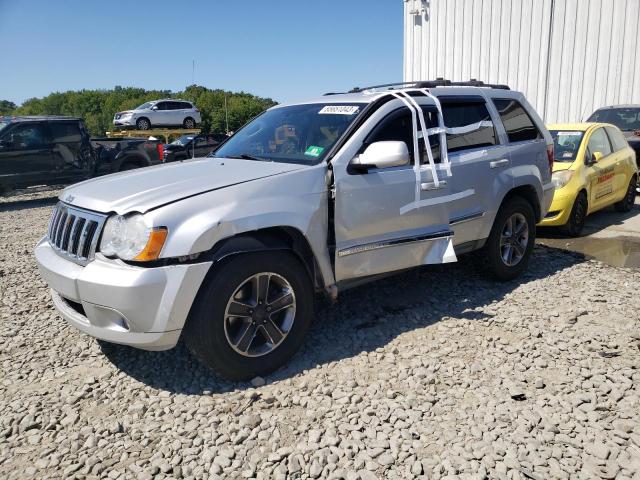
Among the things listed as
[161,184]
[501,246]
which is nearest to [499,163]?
[501,246]

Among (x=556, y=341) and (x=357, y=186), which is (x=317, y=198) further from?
(x=556, y=341)

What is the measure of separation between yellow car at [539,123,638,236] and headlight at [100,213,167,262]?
5.48m

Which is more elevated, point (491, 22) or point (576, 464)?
point (491, 22)

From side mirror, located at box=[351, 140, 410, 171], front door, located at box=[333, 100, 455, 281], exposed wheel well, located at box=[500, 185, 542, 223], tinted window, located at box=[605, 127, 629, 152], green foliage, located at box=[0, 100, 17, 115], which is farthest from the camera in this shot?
green foliage, located at box=[0, 100, 17, 115]

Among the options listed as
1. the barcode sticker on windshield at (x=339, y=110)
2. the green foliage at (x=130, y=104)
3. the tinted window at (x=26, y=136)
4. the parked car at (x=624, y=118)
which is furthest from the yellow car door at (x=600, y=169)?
the green foliage at (x=130, y=104)

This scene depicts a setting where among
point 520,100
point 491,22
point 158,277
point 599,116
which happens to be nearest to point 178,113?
point 491,22

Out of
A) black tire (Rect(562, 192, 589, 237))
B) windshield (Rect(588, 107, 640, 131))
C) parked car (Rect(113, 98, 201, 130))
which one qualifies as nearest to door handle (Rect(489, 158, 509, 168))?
black tire (Rect(562, 192, 589, 237))

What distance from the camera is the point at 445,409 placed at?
2.96 m

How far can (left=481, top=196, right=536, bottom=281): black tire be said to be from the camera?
15.9 feet

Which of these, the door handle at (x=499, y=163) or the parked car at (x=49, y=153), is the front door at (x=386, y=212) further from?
the parked car at (x=49, y=153)

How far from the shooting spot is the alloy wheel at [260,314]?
3.18 meters

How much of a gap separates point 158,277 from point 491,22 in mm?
16045

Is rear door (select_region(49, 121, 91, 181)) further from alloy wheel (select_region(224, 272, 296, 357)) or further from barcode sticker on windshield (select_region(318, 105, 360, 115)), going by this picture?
alloy wheel (select_region(224, 272, 296, 357))

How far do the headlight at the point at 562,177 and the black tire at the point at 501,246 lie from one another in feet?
6.94
